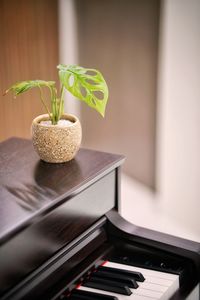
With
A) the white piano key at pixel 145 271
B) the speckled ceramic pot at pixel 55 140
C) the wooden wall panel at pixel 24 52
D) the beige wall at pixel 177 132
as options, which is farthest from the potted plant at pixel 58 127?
the beige wall at pixel 177 132

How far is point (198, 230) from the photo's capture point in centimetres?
Answer: 321

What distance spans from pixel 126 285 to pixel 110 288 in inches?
2.0

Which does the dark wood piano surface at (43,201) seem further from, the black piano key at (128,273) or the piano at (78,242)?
the black piano key at (128,273)

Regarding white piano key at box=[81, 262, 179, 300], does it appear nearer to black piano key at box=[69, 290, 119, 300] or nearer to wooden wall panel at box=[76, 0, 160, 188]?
black piano key at box=[69, 290, 119, 300]

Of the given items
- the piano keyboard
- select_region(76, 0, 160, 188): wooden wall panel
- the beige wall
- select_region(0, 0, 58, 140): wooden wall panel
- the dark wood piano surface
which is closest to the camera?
the dark wood piano surface

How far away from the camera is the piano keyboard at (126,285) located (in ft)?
4.92

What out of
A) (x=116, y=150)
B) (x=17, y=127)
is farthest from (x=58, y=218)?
(x=116, y=150)

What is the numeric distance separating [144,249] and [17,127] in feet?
4.44

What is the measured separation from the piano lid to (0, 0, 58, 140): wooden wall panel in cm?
87

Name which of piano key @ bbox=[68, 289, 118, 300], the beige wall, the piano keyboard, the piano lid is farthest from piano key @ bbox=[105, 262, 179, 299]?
the beige wall

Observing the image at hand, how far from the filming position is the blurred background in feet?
9.41

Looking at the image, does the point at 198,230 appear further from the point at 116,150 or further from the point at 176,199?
the point at 116,150

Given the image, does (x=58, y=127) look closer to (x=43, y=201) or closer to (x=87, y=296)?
(x=43, y=201)

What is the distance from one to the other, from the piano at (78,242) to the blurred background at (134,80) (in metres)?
1.08
